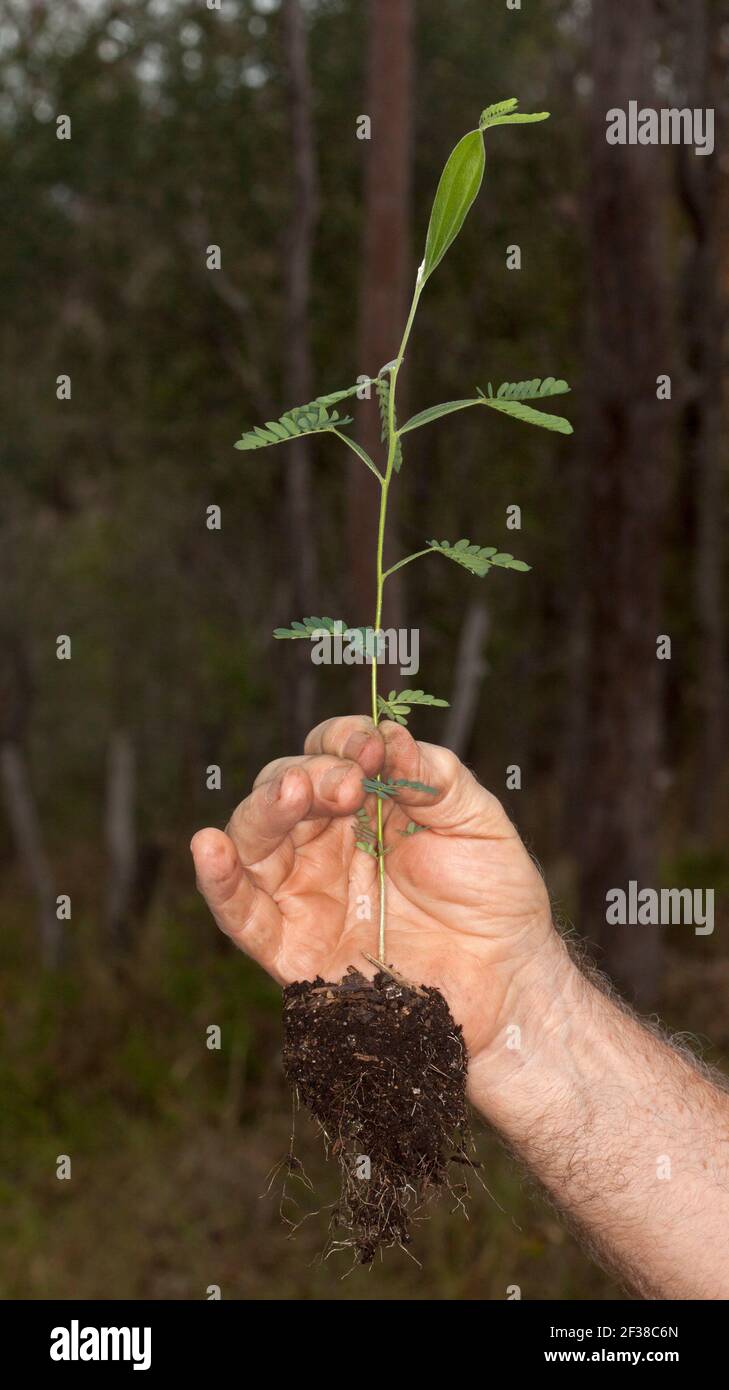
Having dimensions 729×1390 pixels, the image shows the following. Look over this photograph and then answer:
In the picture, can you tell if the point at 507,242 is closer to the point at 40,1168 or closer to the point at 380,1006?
Result: the point at 40,1168

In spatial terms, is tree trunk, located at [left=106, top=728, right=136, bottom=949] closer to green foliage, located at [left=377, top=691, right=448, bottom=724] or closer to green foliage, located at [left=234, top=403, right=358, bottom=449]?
A: green foliage, located at [left=377, top=691, right=448, bottom=724]

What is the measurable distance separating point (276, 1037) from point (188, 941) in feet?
3.62

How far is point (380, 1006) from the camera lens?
70.1 inches

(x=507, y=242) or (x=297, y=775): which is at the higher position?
(x=507, y=242)

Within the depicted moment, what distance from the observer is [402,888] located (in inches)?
75.7

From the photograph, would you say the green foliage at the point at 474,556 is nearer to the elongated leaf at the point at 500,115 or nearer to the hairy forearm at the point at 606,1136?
the elongated leaf at the point at 500,115

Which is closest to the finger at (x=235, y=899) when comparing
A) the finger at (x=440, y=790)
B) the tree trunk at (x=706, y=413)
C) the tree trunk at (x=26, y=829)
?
the finger at (x=440, y=790)

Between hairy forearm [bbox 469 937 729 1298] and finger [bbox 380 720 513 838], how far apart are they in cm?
28

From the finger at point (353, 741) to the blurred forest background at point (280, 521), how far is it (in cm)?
61

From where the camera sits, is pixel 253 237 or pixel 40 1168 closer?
pixel 40 1168

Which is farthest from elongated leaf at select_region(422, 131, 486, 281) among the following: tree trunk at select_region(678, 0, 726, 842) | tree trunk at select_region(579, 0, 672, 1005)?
tree trunk at select_region(678, 0, 726, 842)

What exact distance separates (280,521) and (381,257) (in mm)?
5345

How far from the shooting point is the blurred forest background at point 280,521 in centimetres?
595

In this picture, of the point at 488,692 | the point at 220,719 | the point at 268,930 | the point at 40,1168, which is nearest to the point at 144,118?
the point at 220,719
